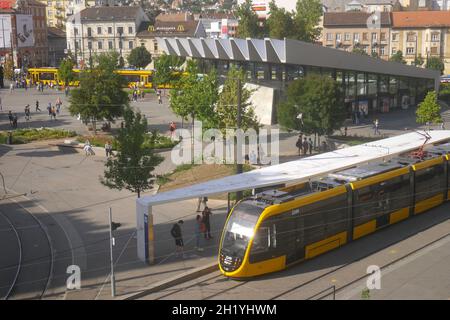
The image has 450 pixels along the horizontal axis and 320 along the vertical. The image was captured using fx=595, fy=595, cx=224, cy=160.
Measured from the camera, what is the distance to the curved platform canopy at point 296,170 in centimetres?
1733

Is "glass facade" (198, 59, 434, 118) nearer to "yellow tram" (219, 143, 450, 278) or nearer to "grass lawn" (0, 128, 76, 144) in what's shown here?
"grass lawn" (0, 128, 76, 144)

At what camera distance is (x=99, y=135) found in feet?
133

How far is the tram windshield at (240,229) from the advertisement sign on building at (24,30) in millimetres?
94790

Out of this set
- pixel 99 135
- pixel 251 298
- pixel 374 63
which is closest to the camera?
pixel 251 298

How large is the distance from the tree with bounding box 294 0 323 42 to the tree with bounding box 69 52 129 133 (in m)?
36.9

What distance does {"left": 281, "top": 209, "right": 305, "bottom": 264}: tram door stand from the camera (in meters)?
16.2

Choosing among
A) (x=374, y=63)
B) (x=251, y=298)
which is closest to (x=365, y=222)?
(x=251, y=298)

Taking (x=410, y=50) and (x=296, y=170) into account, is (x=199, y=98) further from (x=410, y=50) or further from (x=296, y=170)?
(x=410, y=50)

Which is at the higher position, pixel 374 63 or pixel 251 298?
pixel 374 63

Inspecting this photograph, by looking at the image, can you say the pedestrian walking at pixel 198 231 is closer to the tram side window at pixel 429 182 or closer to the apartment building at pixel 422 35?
the tram side window at pixel 429 182

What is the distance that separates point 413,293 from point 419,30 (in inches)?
3298

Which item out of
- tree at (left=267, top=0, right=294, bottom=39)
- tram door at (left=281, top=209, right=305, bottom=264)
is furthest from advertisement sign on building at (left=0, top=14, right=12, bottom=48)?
tram door at (left=281, top=209, right=305, bottom=264)

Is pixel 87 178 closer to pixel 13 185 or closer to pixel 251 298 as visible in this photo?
pixel 13 185

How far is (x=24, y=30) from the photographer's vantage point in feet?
338
